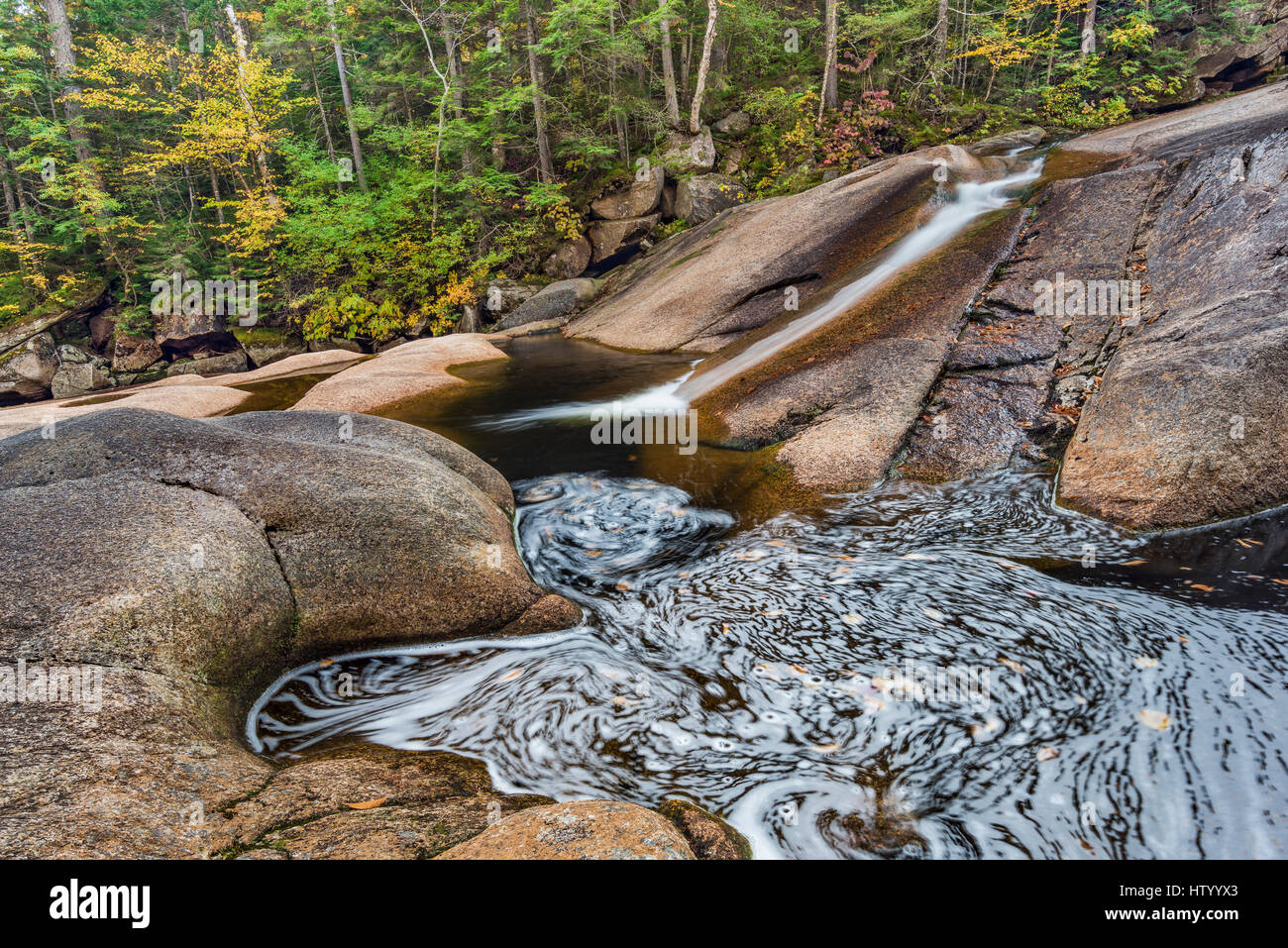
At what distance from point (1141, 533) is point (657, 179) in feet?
66.2

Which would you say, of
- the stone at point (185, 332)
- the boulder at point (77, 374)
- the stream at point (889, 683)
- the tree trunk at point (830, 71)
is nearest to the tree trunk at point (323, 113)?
the stone at point (185, 332)

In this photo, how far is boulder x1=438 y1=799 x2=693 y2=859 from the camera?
2270 mm

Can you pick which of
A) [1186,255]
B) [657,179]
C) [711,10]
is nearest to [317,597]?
[1186,255]

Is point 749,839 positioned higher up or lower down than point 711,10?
lower down

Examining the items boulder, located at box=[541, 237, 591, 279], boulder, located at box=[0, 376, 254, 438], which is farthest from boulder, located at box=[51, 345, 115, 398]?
boulder, located at box=[541, 237, 591, 279]

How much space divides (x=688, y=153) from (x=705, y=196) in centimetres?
219

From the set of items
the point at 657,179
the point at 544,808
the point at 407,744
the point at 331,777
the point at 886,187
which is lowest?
the point at 407,744

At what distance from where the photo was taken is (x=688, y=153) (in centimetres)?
2195

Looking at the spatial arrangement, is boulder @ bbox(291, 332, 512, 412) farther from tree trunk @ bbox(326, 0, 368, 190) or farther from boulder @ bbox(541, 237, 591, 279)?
tree trunk @ bbox(326, 0, 368, 190)

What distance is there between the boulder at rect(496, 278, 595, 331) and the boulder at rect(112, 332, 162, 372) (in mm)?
14754

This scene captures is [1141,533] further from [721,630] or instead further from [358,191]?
[358,191]

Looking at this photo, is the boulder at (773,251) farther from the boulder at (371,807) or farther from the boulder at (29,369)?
the boulder at (29,369)

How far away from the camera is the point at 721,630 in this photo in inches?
187

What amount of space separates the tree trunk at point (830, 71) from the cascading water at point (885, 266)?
38.8 ft
